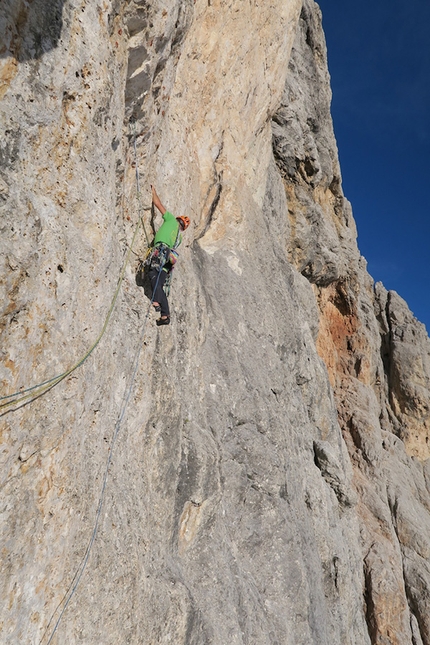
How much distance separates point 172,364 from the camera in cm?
711

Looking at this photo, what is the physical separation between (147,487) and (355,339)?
15780mm

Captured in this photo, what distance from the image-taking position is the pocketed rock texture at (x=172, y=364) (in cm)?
399

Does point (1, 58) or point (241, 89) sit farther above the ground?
point (241, 89)

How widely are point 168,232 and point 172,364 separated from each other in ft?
6.47

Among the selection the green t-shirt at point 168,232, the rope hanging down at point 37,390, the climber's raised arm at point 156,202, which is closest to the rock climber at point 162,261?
the green t-shirt at point 168,232

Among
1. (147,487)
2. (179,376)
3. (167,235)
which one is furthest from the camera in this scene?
(179,376)

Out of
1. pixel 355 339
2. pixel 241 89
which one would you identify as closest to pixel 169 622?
pixel 241 89

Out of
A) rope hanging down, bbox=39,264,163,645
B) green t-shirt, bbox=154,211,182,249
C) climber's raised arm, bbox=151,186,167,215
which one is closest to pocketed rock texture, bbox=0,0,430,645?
rope hanging down, bbox=39,264,163,645

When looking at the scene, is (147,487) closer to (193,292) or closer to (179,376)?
(179,376)

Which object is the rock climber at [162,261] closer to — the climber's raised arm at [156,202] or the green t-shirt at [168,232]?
the green t-shirt at [168,232]

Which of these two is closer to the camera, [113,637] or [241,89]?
[113,637]

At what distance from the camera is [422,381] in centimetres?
2311

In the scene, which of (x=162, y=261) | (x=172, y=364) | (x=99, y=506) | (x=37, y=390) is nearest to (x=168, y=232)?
(x=162, y=261)

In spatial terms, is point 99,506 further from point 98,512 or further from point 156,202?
point 156,202
